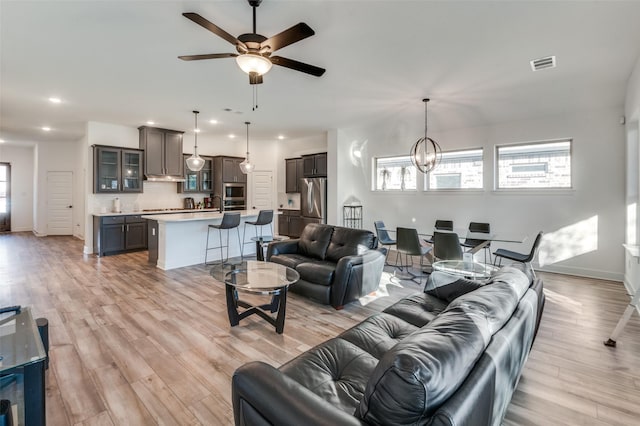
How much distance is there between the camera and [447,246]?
428cm

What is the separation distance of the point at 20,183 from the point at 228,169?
7320 mm

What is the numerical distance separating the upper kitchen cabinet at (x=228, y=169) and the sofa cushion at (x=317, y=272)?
529cm

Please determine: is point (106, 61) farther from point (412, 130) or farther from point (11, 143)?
point (11, 143)

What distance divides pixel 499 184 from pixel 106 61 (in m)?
6.51

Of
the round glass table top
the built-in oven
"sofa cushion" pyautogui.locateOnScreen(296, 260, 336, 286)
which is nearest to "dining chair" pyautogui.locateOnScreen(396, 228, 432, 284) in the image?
"sofa cushion" pyautogui.locateOnScreen(296, 260, 336, 286)

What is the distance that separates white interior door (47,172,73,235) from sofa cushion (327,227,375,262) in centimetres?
959

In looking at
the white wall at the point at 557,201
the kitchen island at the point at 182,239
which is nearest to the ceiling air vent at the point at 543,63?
the white wall at the point at 557,201

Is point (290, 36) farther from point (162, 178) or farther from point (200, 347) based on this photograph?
point (162, 178)

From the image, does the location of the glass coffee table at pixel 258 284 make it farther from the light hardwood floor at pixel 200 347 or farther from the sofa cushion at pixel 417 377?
the sofa cushion at pixel 417 377

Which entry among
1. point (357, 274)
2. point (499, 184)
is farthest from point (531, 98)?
point (357, 274)

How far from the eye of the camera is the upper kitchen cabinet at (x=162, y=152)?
7004mm

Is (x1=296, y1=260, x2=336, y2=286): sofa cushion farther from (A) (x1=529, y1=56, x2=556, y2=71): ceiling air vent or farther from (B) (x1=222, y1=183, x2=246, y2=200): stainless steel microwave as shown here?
(B) (x1=222, y1=183, x2=246, y2=200): stainless steel microwave

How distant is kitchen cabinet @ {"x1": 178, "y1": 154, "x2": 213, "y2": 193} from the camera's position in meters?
7.86

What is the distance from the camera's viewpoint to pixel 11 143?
9.25 metres
